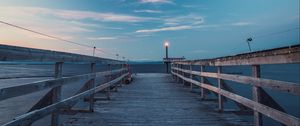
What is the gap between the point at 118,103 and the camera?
23.7 feet

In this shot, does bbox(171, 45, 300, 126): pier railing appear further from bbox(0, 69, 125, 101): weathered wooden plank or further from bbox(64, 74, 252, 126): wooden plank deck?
bbox(0, 69, 125, 101): weathered wooden plank

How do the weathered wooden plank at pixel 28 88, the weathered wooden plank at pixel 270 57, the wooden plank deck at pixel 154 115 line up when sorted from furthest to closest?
the wooden plank deck at pixel 154 115
the weathered wooden plank at pixel 270 57
the weathered wooden plank at pixel 28 88

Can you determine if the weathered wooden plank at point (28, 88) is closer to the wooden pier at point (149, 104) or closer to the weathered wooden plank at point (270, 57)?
the wooden pier at point (149, 104)

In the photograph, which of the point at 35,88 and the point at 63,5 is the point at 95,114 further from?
the point at 63,5

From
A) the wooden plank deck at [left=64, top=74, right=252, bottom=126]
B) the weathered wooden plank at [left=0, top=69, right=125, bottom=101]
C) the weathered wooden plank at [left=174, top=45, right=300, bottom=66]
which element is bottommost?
the wooden plank deck at [left=64, top=74, right=252, bottom=126]

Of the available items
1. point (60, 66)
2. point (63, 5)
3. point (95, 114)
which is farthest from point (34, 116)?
point (63, 5)

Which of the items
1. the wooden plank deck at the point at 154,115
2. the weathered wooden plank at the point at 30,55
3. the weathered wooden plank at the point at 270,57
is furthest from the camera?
the wooden plank deck at the point at 154,115

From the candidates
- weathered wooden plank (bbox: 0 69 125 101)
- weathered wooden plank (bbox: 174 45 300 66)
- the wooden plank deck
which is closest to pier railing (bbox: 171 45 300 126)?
weathered wooden plank (bbox: 174 45 300 66)

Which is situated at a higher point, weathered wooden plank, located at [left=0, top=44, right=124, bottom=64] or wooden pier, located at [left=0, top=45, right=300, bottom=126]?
weathered wooden plank, located at [left=0, top=44, right=124, bottom=64]

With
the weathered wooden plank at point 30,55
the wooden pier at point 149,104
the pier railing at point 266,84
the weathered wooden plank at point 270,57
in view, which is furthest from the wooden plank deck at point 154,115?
the weathered wooden plank at point 30,55

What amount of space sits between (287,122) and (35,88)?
114 inches

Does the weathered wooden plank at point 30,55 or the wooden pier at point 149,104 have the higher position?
the weathered wooden plank at point 30,55

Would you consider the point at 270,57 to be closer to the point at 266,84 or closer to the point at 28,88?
the point at 266,84

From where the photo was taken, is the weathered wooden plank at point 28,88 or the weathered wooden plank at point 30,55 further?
the weathered wooden plank at point 30,55
